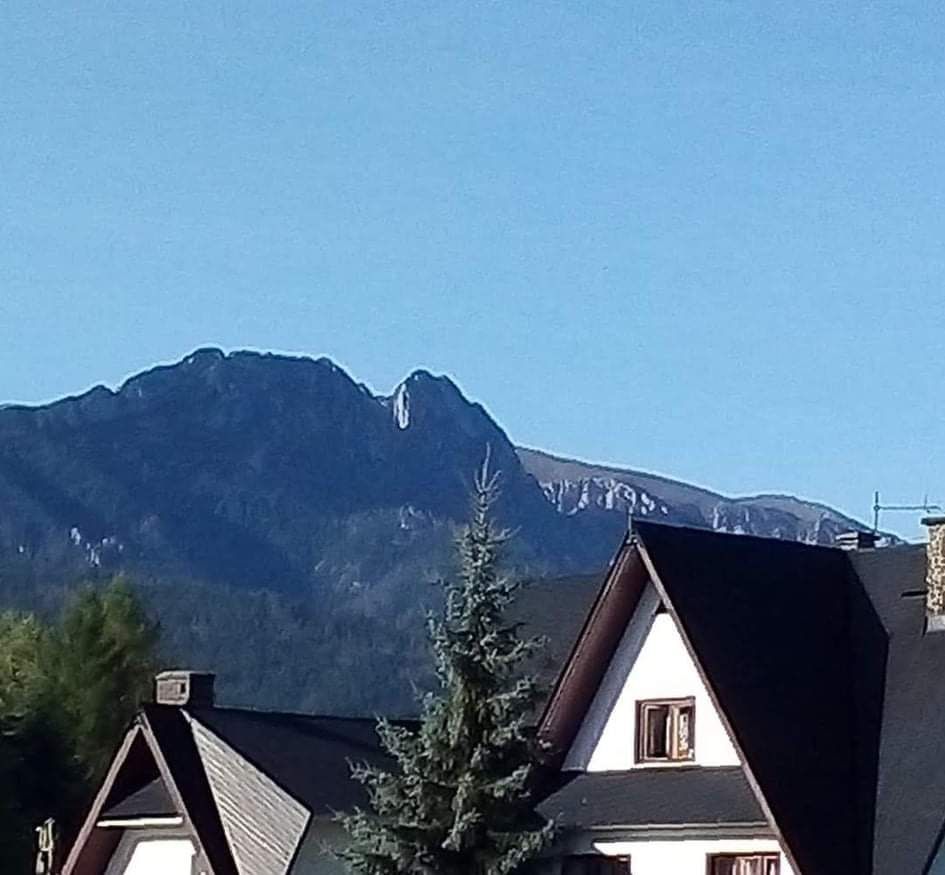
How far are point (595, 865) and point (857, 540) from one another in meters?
8.90

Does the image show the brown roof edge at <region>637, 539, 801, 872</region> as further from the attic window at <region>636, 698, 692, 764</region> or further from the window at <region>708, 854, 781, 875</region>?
the attic window at <region>636, 698, 692, 764</region>

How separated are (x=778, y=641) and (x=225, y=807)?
383 inches

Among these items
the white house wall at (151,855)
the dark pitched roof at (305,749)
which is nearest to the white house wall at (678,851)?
the dark pitched roof at (305,749)

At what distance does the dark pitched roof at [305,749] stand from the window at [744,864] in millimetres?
7241

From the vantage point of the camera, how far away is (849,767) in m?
36.3

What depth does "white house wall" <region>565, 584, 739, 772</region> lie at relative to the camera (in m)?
37.2

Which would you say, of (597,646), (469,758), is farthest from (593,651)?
(469,758)

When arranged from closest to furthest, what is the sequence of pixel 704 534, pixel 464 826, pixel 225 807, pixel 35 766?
pixel 464 826, pixel 704 534, pixel 225 807, pixel 35 766

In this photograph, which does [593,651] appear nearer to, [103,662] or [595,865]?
[595,865]

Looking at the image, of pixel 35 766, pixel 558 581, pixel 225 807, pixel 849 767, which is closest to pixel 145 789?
pixel 225 807

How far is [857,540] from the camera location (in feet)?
144

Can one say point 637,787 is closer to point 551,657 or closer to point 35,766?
point 551,657

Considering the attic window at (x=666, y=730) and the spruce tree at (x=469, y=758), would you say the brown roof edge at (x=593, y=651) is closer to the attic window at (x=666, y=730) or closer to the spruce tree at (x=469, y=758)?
the attic window at (x=666, y=730)

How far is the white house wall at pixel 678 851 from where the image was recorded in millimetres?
35719
